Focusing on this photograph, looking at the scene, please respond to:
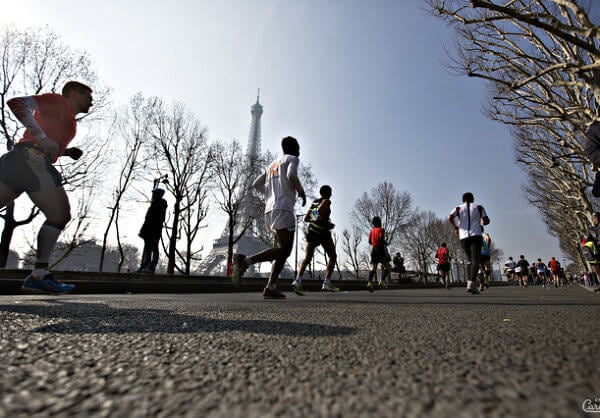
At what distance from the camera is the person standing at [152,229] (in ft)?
33.8

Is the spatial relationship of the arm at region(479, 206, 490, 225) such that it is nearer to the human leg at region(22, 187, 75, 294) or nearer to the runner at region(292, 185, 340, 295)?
the runner at region(292, 185, 340, 295)

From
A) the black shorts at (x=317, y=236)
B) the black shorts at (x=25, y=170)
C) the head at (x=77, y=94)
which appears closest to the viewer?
the black shorts at (x=25, y=170)

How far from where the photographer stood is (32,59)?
1641 centimetres

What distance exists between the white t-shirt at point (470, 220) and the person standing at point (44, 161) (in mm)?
7306

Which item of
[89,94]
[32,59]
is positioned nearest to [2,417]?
[89,94]

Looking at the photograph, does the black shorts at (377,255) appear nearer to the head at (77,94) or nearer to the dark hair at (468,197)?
the dark hair at (468,197)

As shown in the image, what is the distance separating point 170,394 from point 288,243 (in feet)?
13.2

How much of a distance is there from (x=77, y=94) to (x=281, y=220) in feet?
9.22

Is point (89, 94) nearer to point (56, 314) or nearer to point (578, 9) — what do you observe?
point (56, 314)

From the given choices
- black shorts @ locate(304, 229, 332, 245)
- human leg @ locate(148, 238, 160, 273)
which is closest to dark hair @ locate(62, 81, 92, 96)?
black shorts @ locate(304, 229, 332, 245)

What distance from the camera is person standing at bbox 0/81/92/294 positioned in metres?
3.10

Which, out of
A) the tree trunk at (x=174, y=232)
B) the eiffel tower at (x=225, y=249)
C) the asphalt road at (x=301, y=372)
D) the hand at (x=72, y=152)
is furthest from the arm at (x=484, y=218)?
the eiffel tower at (x=225, y=249)

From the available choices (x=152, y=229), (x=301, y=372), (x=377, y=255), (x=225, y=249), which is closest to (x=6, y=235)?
(x=152, y=229)

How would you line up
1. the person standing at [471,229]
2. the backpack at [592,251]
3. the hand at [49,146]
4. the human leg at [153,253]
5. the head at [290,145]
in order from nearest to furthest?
the hand at [49,146], the head at [290,145], the person standing at [471,229], the backpack at [592,251], the human leg at [153,253]
